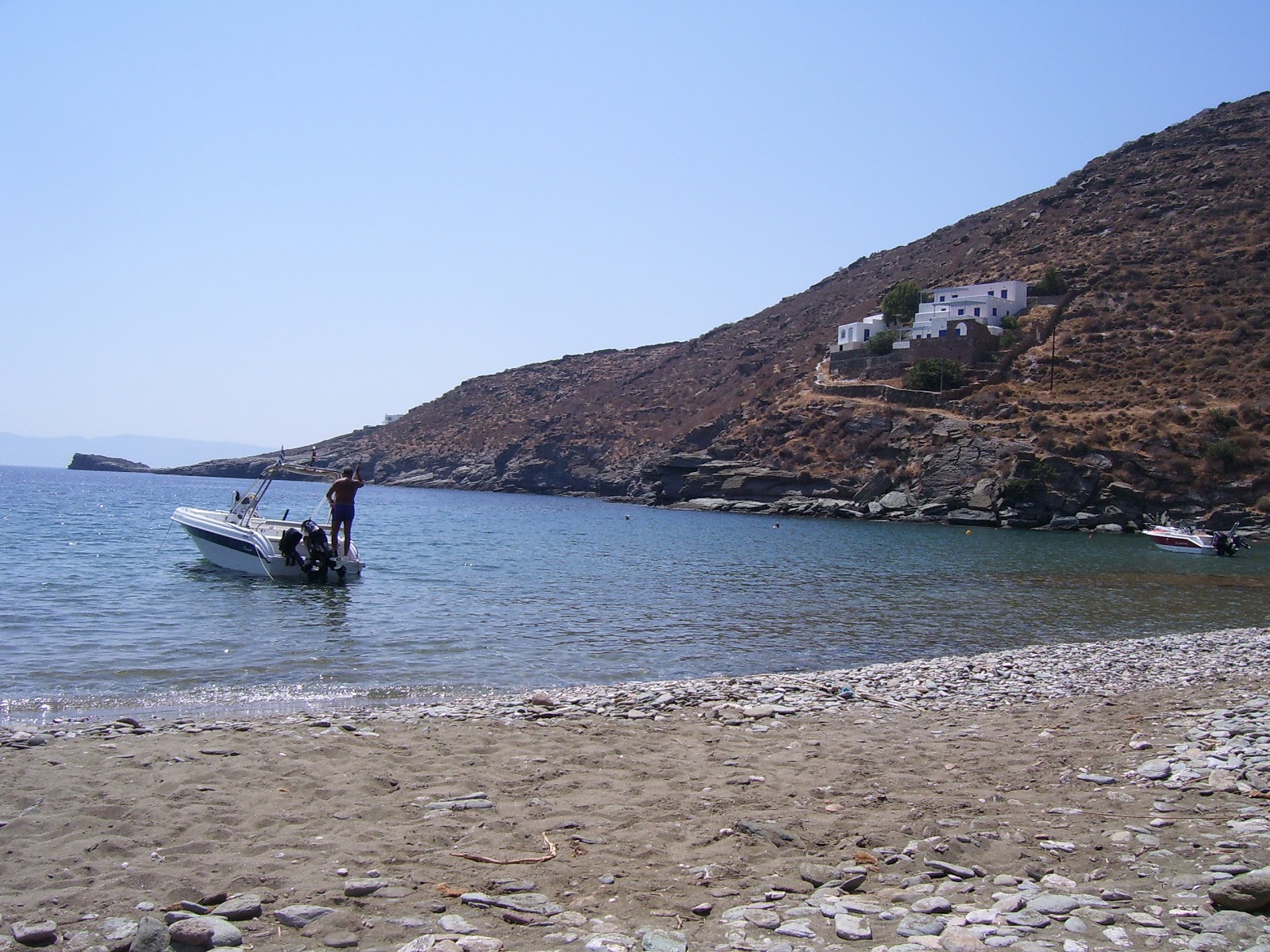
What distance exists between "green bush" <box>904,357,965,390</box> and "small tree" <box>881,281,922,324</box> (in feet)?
53.3

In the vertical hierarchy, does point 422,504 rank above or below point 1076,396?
below

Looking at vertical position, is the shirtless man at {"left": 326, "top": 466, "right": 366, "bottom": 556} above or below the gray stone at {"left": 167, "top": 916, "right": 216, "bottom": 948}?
above

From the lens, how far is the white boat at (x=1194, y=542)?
47.4 metres

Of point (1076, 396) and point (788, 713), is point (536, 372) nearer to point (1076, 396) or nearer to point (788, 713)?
point (1076, 396)

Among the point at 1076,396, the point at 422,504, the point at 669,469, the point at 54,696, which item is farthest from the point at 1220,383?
the point at 54,696

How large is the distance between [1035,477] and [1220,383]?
18.1 m

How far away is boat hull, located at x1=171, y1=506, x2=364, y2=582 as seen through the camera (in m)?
25.8

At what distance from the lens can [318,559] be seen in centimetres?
2530

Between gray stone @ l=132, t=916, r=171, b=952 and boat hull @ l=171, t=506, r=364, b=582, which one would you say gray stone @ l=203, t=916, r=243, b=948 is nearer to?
gray stone @ l=132, t=916, r=171, b=952

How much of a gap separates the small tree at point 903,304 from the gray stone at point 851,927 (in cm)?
10022

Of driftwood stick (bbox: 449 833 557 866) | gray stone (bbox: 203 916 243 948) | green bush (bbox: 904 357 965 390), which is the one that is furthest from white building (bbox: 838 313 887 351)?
gray stone (bbox: 203 916 243 948)

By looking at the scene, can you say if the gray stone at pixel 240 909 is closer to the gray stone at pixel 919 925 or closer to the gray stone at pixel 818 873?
the gray stone at pixel 818 873

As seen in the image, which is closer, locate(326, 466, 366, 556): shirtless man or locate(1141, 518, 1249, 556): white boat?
locate(326, 466, 366, 556): shirtless man

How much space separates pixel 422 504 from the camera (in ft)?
288
